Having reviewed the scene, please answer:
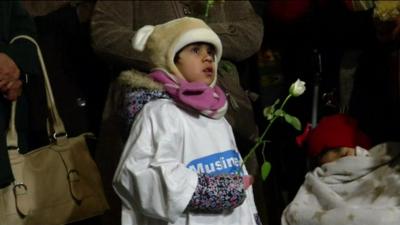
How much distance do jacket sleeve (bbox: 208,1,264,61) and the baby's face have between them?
50 cm

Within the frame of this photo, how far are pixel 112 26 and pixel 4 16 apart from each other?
40 cm

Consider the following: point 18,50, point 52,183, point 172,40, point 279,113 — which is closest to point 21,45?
point 18,50

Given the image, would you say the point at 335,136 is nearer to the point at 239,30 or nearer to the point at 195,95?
the point at 239,30

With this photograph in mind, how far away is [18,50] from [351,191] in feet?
3.96

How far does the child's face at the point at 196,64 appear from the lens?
2.11 meters

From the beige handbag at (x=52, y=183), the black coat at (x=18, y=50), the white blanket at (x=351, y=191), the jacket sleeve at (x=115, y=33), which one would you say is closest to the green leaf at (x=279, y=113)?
the white blanket at (x=351, y=191)

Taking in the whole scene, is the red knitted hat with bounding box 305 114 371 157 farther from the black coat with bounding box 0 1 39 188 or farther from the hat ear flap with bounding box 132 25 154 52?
the black coat with bounding box 0 1 39 188

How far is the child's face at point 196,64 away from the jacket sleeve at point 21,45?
0.60m

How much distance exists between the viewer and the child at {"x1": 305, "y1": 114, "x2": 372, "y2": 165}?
251 cm

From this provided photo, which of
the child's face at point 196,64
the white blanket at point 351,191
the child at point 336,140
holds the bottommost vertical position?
the white blanket at point 351,191

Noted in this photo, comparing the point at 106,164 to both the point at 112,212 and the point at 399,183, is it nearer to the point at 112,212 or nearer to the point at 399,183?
the point at 112,212

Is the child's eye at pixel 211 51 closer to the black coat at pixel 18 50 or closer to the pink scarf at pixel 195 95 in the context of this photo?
the pink scarf at pixel 195 95

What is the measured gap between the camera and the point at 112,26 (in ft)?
8.82

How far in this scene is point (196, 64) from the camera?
6.95 feet
